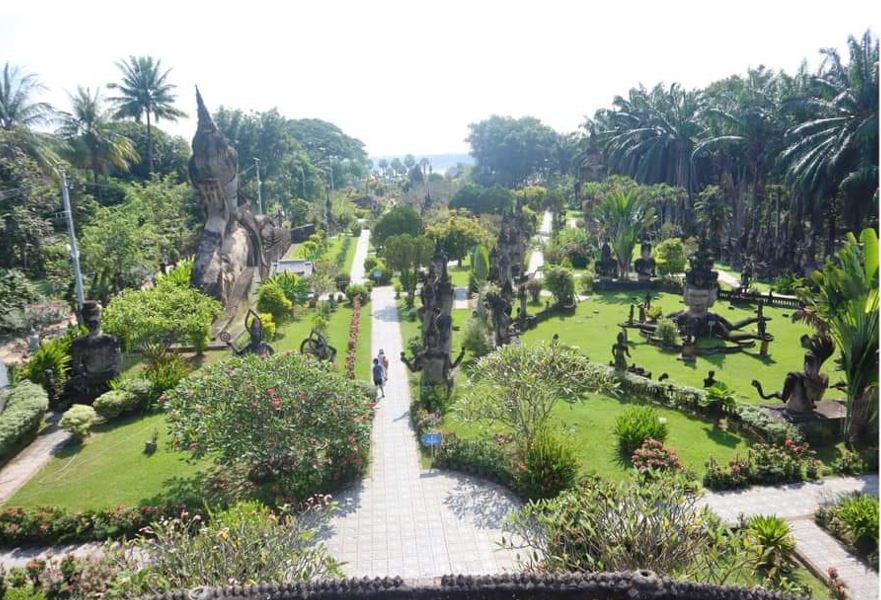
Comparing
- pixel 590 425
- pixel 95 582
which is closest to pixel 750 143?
pixel 590 425

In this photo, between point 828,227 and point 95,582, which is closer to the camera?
point 95,582

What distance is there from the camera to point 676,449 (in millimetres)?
15930

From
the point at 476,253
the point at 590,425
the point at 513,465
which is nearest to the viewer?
the point at 513,465

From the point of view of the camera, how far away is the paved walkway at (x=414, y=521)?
12086 mm

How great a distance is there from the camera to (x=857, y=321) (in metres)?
15.2

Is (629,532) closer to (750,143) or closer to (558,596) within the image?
(558,596)

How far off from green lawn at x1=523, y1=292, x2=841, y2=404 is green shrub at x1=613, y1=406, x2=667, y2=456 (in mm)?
4794

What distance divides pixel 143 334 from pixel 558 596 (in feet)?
63.2

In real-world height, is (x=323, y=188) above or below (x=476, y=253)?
above

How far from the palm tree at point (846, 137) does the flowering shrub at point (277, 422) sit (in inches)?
1227

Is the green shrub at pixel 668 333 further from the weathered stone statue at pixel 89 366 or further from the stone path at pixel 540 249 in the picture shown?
the weathered stone statue at pixel 89 366

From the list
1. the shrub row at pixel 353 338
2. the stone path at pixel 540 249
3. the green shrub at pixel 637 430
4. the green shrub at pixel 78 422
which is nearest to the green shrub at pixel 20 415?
the green shrub at pixel 78 422

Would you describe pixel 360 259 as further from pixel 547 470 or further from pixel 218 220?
pixel 547 470

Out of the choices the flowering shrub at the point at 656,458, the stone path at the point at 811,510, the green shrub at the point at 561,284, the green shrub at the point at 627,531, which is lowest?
the stone path at the point at 811,510
